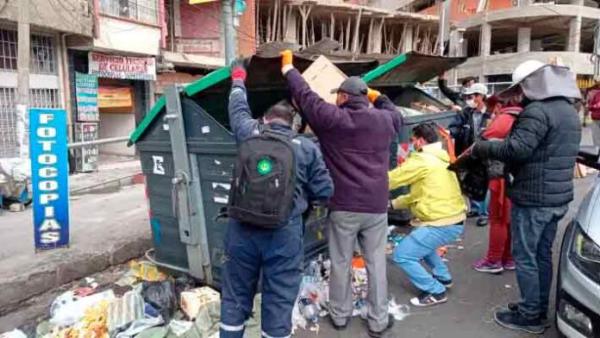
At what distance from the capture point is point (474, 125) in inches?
231

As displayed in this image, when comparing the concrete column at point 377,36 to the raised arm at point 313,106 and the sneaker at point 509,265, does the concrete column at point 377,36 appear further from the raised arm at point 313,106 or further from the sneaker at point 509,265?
the raised arm at point 313,106

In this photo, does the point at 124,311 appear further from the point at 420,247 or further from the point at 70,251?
→ the point at 420,247

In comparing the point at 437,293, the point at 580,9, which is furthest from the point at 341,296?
the point at 580,9

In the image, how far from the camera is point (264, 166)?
97.0 inches

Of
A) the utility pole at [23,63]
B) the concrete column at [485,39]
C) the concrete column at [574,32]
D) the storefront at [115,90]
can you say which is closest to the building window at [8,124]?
the storefront at [115,90]

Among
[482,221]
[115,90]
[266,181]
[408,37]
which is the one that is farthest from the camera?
[408,37]

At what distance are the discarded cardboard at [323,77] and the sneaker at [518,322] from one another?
1.88m

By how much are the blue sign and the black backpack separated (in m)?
→ 2.47

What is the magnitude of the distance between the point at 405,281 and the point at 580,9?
31491 mm

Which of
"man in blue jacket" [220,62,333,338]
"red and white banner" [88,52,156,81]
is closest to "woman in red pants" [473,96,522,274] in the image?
"man in blue jacket" [220,62,333,338]

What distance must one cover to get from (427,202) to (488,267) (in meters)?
1.26

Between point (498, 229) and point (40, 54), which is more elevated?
point (40, 54)

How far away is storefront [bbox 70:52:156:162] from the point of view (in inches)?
420

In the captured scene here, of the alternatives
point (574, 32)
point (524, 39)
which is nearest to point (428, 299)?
point (574, 32)
